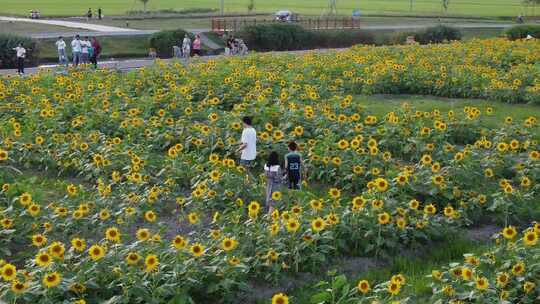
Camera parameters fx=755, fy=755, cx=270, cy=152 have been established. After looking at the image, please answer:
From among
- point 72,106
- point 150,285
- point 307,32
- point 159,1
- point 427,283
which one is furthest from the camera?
point 159,1

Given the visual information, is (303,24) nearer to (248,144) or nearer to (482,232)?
A: (248,144)

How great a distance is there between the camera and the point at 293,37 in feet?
122

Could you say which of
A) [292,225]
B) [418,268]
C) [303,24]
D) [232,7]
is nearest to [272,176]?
[292,225]

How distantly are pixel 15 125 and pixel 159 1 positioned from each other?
76497 mm

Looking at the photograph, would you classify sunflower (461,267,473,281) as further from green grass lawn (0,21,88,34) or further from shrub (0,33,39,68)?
green grass lawn (0,21,88,34)

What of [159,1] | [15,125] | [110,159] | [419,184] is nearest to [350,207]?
[419,184]

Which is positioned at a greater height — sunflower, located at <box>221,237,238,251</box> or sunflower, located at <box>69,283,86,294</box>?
sunflower, located at <box>221,237,238,251</box>

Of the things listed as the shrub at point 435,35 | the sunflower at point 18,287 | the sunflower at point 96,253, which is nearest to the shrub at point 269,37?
the shrub at point 435,35

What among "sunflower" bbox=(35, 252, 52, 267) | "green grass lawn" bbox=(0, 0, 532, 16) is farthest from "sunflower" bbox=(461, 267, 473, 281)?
"green grass lawn" bbox=(0, 0, 532, 16)

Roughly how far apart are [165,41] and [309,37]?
28.4 ft

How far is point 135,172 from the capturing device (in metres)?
9.48

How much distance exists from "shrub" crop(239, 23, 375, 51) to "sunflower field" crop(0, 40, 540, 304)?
19560mm

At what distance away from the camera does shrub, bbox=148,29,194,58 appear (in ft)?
107

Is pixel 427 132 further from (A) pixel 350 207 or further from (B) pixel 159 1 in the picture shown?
(B) pixel 159 1
